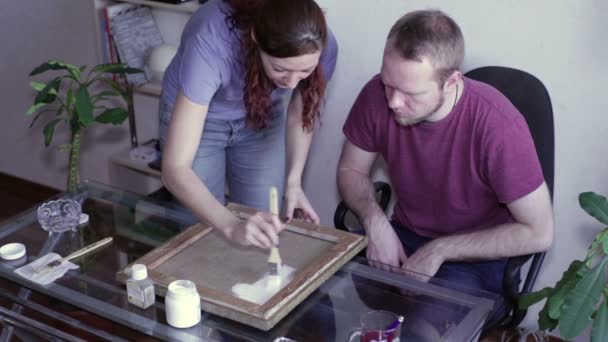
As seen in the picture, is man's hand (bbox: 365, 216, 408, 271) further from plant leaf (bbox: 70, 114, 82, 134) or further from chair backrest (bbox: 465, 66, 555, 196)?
plant leaf (bbox: 70, 114, 82, 134)

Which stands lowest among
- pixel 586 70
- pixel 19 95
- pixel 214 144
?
pixel 19 95

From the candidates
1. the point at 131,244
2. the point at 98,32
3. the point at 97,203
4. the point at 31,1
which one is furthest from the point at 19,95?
the point at 131,244

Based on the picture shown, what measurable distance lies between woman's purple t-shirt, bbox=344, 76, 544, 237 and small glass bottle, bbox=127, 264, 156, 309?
83cm

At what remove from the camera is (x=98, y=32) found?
10.3 ft

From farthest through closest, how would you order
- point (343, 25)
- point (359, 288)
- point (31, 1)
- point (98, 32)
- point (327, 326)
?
point (31, 1) < point (98, 32) < point (343, 25) < point (359, 288) < point (327, 326)

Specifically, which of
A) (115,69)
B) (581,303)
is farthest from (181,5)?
(581,303)

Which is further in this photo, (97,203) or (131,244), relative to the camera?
(97,203)

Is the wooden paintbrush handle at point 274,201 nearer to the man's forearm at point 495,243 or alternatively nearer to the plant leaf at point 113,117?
the man's forearm at point 495,243

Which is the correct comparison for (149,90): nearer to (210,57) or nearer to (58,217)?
(58,217)

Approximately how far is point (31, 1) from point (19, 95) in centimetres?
48

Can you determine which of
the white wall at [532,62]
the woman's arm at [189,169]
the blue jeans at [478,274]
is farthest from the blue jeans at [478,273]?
the woman's arm at [189,169]

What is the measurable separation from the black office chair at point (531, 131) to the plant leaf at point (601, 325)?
0.70 ft

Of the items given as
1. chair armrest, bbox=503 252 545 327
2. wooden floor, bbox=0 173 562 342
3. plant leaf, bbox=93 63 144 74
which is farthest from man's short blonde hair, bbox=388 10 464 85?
wooden floor, bbox=0 173 562 342

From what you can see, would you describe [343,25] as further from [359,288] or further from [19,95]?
[19,95]
